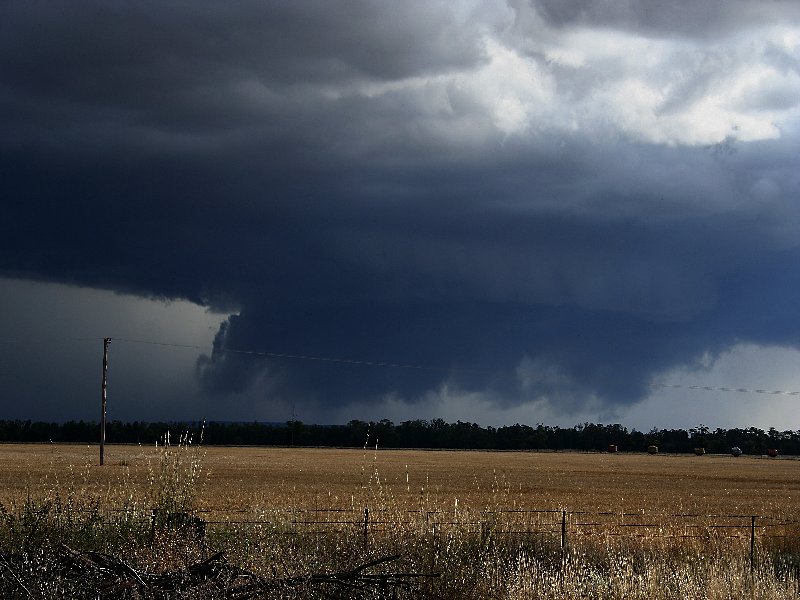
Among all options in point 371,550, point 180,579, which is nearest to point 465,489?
point 371,550

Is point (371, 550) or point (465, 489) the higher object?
point (371, 550)

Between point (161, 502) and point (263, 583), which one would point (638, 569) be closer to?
point (161, 502)

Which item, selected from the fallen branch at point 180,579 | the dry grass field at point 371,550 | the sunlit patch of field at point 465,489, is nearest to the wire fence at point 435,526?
the dry grass field at point 371,550

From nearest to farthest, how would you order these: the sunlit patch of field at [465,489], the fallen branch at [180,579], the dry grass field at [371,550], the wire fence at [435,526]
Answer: the fallen branch at [180,579] < the dry grass field at [371,550] < the wire fence at [435,526] < the sunlit patch of field at [465,489]

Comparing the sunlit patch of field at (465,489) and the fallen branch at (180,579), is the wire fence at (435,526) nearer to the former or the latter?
the fallen branch at (180,579)

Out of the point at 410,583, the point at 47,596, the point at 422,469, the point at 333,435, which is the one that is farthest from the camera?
the point at 333,435

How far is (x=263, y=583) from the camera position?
28.4 feet

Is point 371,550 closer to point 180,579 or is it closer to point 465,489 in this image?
point 180,579

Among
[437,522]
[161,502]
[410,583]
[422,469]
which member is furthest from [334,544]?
[422,469]

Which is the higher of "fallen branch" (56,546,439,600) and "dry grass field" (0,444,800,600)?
"fallen branch" (56,546,439,600)

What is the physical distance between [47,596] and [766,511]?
42218 mm

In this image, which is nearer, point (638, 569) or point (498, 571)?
point (498, 571)

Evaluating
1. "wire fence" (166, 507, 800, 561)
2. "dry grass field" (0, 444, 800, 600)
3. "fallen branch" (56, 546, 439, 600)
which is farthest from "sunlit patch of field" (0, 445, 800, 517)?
"fallen branch" (56, 546, 439, 600)

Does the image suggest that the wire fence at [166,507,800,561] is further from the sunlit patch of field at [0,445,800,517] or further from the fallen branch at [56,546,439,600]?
the sunlit patch of field at [0,445,800,517]
